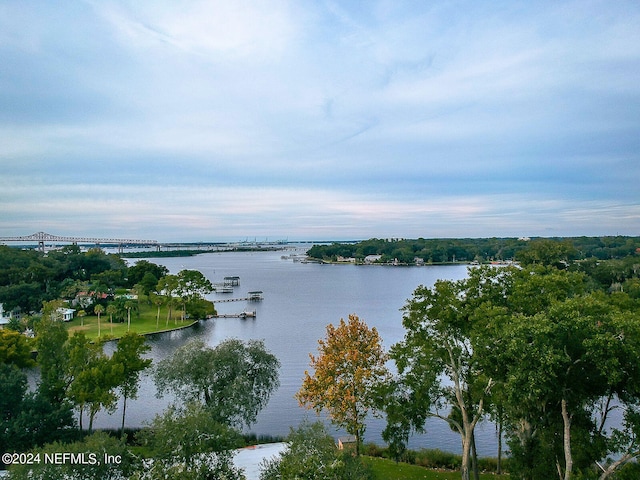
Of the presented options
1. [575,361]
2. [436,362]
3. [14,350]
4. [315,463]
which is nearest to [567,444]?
[575,361]

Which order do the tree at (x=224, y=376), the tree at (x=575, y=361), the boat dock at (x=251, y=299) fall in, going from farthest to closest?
the boat dock at (x=251, y=299), the tree at (x=224, y=376), the tree at (x=575, y=361)

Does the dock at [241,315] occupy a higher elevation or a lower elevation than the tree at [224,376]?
lower

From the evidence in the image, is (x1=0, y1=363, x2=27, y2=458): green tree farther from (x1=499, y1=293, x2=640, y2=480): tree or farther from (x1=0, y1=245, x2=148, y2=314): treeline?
(x1=0, y1=245, x2=148, y2=314): treeline

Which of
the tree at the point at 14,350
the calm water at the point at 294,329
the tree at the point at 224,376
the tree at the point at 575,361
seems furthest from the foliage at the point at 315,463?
the tree at the point at 14,350

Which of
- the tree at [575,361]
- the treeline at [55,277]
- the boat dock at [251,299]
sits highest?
the tree at [575,361]

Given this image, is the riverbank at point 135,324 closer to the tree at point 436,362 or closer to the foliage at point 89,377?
the foliage at point 89,377

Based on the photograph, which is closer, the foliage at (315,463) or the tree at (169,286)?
the foliage at (315,463)
